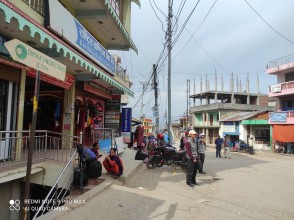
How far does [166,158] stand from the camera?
13.9 m

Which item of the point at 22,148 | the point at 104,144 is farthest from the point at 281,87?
the point at 22,148

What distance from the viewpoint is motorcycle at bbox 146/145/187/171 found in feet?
43.9

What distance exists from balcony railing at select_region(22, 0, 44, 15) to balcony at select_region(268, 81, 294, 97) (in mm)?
28750

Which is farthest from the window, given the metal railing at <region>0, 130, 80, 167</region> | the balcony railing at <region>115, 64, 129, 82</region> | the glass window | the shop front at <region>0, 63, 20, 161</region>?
the glass window

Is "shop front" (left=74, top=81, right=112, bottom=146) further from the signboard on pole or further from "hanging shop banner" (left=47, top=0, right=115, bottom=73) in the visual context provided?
the signboard on pole

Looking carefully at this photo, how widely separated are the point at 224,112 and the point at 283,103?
1576 centimetres

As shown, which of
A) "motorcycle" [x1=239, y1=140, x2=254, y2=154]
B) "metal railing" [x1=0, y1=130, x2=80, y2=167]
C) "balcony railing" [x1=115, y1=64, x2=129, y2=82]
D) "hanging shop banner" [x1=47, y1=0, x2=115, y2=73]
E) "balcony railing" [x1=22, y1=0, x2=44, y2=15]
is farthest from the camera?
"motorcycle" [x1=239, y1=140, x2=254, y2=154]

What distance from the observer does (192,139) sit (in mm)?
10086

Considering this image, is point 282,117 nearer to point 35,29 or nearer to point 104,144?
point 104,144

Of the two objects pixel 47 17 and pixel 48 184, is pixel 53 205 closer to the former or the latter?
pixel 48 184

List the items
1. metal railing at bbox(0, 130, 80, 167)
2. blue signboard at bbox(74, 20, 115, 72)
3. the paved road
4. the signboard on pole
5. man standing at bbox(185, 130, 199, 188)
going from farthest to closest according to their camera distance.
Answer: blue signboard at bbox(74, 20, 115, 72) < man standing at bbox(185, 130, 199, 188) < metal railing at bbox(0, 130, 80, 167) < the paved road < the signboard on pole

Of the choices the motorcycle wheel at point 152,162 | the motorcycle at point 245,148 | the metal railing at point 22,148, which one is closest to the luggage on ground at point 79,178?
the metal railing at point 22,148

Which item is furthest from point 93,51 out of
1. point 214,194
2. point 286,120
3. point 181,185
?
point 286,120

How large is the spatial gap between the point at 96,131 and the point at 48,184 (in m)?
4.76
